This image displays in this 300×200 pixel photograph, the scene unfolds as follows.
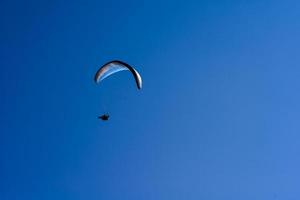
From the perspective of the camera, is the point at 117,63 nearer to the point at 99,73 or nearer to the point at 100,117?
the point at 99,73

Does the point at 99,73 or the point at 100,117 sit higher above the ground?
the point at 99,73

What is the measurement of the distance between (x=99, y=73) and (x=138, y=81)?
2755 mm

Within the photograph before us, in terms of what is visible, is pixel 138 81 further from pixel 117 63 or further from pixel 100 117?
pixel 100 117

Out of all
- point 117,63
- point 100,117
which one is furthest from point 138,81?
point 100,117

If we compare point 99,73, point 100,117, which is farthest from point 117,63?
point 100,117

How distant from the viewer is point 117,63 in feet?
89.6

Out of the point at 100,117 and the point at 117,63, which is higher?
the point at 117,63

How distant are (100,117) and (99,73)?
291 centimetres

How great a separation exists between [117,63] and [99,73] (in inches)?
57.5

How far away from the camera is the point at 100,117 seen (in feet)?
90.9
